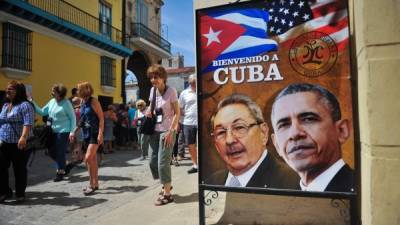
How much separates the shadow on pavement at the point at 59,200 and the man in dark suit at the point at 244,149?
2439 millimetres

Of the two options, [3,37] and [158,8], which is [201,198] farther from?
[158,8]

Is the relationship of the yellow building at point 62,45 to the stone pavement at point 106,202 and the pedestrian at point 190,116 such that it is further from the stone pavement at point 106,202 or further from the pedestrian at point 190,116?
the pedestrian at point 190,116

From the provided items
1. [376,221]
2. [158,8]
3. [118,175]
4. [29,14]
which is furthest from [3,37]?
[158,8]

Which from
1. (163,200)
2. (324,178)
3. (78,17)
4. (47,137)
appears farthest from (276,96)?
(78,17)

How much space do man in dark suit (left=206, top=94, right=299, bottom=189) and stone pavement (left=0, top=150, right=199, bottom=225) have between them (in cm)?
97

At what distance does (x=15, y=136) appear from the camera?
534 cm

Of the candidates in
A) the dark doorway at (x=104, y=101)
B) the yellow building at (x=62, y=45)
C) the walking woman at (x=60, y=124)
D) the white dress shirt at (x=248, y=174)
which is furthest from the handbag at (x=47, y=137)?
the dark doorway at (x=104, y=101)

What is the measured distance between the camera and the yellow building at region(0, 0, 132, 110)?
13266mm

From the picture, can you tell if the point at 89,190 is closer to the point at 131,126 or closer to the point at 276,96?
the point at 276,96

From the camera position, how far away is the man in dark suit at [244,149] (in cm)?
326

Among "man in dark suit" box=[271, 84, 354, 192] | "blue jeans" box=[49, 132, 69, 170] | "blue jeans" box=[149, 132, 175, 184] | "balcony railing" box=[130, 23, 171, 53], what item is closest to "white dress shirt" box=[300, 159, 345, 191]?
"man in dark suit" box=[271, 84, 354, 192]

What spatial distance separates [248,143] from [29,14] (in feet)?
42.1

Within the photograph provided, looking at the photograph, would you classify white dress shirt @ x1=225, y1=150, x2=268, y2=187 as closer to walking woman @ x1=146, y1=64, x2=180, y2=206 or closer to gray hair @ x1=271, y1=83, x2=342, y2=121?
gray hair @ x1=271, y1=83, x2=342, y2=121

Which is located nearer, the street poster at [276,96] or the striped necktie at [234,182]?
the street poster at [276,96]
